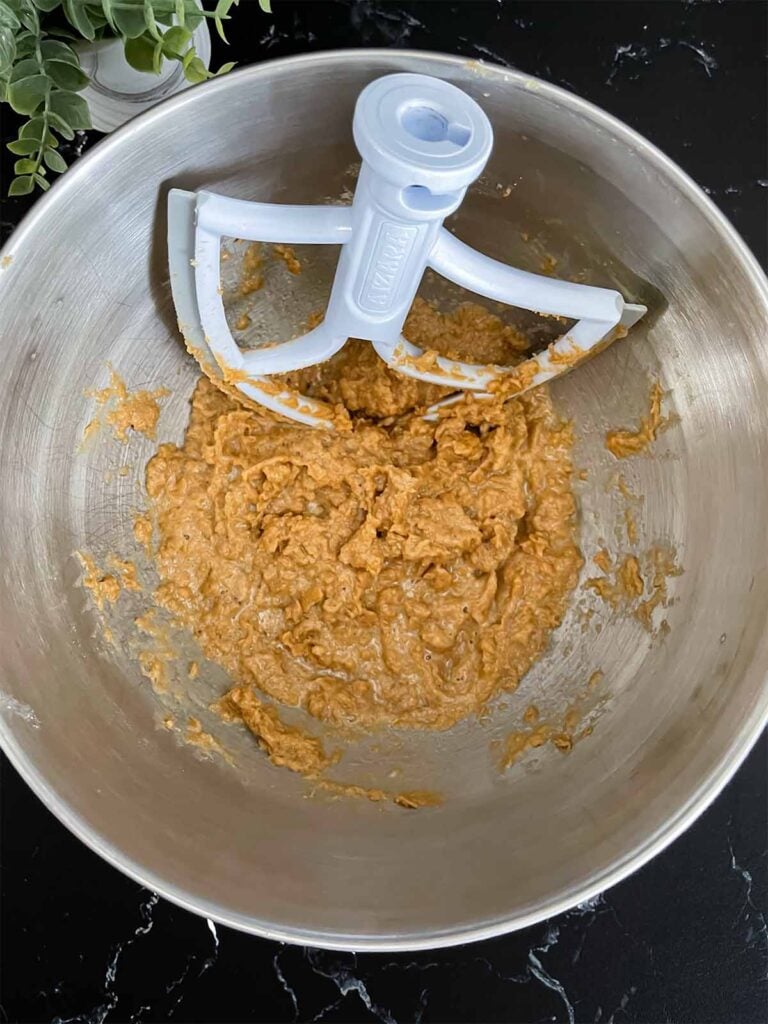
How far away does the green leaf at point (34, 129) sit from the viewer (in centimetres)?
88

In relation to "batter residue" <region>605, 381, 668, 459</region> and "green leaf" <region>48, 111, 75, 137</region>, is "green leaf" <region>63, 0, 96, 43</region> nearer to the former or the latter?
"green leaf" <region>48, 111, 75, 137</region>

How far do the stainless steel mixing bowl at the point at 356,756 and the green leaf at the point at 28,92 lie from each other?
96mm

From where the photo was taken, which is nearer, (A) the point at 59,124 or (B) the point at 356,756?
(A) the point at 59,124

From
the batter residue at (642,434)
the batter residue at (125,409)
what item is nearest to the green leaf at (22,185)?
the batter residue at (125,409)

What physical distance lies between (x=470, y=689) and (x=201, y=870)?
38 centimetres

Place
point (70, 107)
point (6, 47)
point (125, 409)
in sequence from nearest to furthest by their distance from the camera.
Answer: point (6, 47) → point (70, 107) → point (125, 409)

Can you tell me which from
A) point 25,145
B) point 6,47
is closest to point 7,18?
point 6,47

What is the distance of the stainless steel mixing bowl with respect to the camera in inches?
33.3

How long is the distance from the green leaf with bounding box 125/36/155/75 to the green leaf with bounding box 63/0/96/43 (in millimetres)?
45

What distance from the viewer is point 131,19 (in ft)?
2.73

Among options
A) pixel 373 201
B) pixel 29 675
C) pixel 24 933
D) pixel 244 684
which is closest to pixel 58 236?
pixel 373 201

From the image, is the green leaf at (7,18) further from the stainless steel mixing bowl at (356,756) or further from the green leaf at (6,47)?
the stainless steel mixing bowl at (356,756)

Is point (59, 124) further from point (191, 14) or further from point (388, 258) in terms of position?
point (388, 258)

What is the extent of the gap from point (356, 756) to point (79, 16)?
82cm
